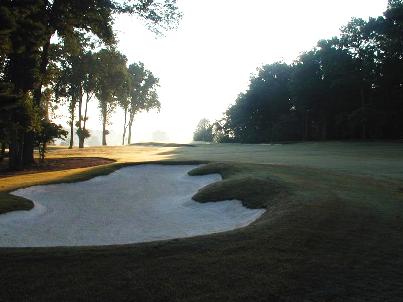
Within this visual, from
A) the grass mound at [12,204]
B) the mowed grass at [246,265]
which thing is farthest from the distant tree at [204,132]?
the mowed grass at [246,265]

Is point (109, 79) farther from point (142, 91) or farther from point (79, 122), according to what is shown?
point (142, 91)

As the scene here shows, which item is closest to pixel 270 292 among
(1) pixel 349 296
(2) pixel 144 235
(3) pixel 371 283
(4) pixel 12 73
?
(1) pixel 349 296

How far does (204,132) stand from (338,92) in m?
47.4

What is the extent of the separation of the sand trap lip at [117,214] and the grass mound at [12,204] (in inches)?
12.4

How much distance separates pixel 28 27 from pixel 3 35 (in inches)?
216

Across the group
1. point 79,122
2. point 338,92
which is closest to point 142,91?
point 79,122

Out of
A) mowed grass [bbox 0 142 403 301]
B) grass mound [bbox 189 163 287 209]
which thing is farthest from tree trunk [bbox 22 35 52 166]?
mowed grass [bbox 0 142 403 301]

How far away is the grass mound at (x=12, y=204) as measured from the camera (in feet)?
50.6

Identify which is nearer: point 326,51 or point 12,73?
point 12,73

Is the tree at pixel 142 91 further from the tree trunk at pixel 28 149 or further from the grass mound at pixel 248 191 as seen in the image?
the grass mound at pixel 248 191

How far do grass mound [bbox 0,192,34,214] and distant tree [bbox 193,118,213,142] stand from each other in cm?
9466

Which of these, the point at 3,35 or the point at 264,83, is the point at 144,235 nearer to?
the point at 3,35

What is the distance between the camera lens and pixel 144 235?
42.9ft

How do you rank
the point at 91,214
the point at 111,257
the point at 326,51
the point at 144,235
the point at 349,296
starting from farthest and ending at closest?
1. the point at 326,51
2. the point at 91,214
3. the point at 144,235
4. the point at 111,257
5. the point at 349,296
